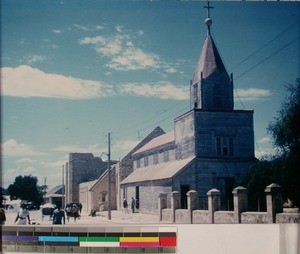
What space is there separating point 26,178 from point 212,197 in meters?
7.06

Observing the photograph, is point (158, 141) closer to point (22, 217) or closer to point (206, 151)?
point (206, 151)

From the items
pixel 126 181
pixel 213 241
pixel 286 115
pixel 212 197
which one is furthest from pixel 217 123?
pixel 213 241

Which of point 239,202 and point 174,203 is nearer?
point 239,202

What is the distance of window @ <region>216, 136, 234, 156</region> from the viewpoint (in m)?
14.9

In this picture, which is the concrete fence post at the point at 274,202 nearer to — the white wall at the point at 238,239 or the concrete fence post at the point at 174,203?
the white wall at the point at 238,239

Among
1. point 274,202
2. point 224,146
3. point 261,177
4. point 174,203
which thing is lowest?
point 174,203

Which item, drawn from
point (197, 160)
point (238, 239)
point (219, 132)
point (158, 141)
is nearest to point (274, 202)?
point (238, 239)

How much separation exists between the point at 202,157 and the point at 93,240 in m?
9.25

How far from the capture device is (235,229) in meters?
8.34

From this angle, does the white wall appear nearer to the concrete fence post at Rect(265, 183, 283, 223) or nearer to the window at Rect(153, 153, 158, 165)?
the concrete fence post at Rect(265, 183, 283, 223)

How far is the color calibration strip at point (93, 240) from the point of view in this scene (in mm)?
7793

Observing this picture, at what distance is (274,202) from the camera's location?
1027 cm

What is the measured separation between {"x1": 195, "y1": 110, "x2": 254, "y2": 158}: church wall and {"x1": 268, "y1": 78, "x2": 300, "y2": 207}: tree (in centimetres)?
142

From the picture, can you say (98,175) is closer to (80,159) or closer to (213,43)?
(80,159)
